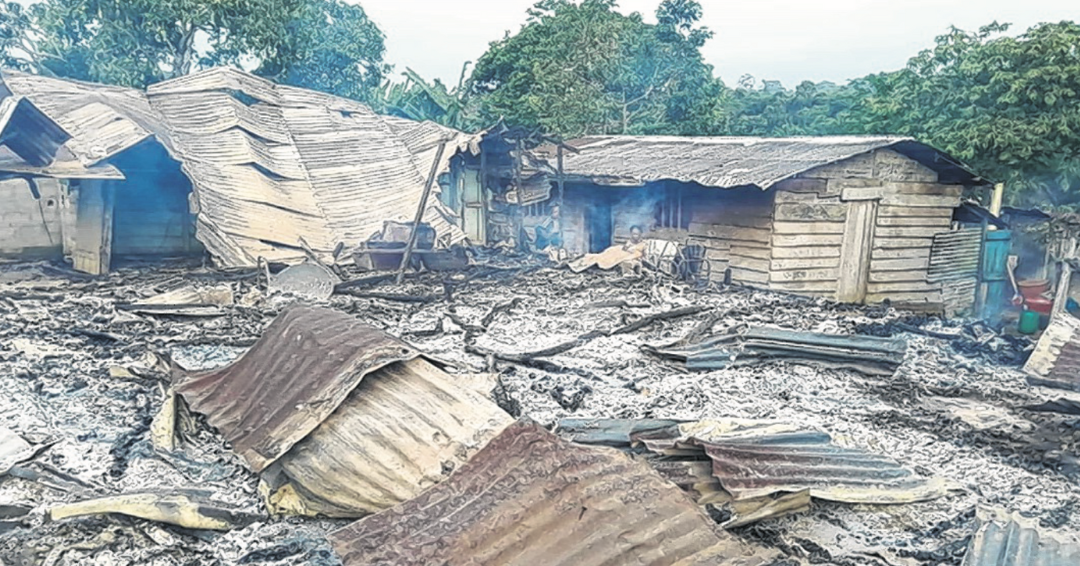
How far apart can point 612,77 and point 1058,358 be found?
19.9 metres

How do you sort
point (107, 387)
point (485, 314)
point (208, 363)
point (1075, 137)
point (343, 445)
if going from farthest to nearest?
point (1075, 137) < point (485, 314) < point (208, 363) < point (107, 387) < point (343, 445)

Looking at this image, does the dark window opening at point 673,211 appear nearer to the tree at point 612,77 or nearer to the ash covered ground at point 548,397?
the ash covered ground at point 548,397

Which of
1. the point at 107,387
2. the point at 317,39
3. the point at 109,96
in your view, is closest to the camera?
the point at 107,387

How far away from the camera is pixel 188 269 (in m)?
12.1

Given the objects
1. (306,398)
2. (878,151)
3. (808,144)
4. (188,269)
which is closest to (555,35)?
(808,144)

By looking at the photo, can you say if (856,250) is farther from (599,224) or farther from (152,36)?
(152,36)

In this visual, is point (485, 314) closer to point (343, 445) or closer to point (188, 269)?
point (343, 445)

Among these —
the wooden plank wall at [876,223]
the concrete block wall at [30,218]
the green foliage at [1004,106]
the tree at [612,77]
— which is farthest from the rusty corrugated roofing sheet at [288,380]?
the tree at [612,77]

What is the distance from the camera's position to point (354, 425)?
12.8ft

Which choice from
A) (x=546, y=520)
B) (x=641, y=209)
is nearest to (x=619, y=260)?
(x=641, y=209)

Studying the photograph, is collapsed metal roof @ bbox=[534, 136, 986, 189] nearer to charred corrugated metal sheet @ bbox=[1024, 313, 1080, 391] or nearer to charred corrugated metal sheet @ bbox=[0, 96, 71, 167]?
charred corrugated metal sheet @ bbox=[1024, 313, 1080, 391]

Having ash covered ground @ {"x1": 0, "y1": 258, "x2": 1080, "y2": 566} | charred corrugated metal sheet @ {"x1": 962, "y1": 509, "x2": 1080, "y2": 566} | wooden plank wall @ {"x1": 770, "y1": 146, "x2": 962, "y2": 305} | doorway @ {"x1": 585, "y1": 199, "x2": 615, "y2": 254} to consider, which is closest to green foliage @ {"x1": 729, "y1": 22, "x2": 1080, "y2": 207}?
wooden plank wall @ {"x1": 770, "y1": 146, "x2": 962, "y2": 305}

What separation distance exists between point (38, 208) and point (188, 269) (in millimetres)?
3086

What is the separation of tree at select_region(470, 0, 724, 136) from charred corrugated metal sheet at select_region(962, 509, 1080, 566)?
2087cm
